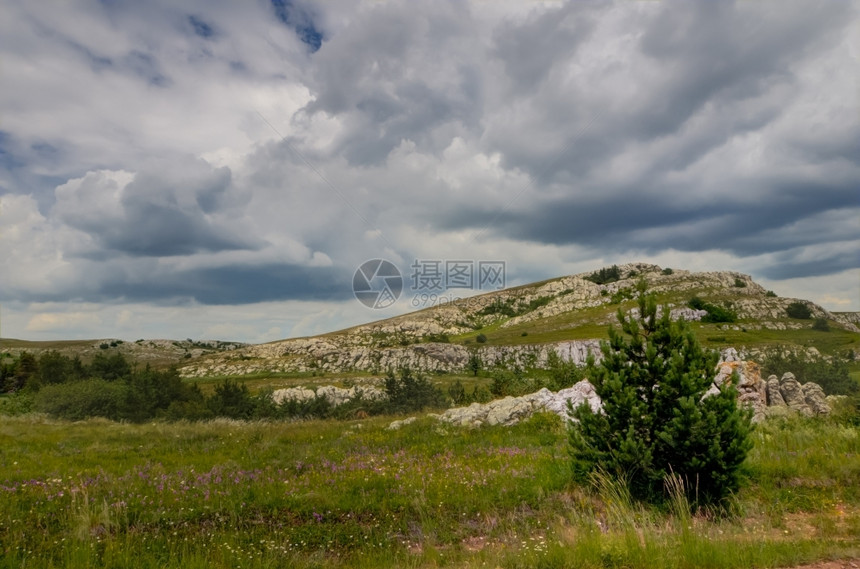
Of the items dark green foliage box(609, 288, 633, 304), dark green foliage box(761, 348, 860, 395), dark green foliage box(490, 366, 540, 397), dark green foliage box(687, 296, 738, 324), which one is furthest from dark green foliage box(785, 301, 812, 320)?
dark green foliage box(490, 366, 540, 397)

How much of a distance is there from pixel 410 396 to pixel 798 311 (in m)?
117

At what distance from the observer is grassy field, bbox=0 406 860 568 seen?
21.8 feet

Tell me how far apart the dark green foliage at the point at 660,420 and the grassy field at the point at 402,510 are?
57 cm

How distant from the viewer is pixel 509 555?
654 cm

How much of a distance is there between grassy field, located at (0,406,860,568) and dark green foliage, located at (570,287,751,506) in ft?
1.88

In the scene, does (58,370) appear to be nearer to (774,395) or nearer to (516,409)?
(516,409)

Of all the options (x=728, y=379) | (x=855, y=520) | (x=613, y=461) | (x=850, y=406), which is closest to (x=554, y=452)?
(x=613, y=461)

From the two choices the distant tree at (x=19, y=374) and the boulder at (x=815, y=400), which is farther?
the distant tree at (x=19, y=374)

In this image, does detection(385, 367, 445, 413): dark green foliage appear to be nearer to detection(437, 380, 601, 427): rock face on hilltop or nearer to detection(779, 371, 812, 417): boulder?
detection(437, 380, 601, 427): rock face on hilltop

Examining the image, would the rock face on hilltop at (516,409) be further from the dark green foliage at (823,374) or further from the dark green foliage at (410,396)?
the dark green foliage at (823,374)

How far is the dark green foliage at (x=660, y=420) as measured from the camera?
9047mm

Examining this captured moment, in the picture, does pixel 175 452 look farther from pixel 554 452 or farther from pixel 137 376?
pixel 137 376

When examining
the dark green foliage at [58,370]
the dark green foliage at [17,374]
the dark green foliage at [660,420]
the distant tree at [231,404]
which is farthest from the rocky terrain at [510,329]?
the dark green foliage at [58,370]

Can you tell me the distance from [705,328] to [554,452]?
3991 inches
